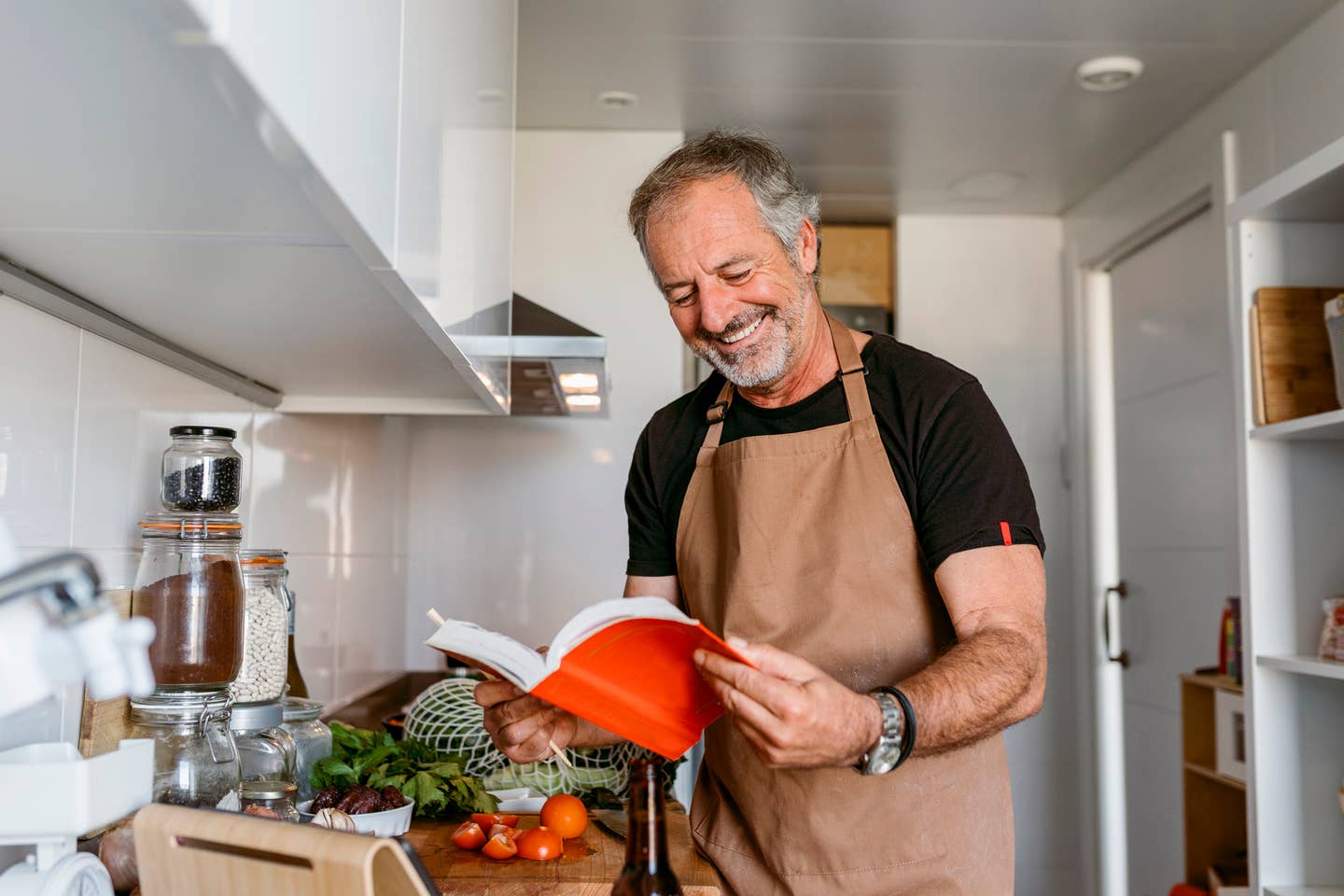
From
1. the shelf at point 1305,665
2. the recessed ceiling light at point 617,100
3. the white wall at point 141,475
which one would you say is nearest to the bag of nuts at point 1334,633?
the shelf at point 1305,665

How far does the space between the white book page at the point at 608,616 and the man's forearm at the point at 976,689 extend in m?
0.33

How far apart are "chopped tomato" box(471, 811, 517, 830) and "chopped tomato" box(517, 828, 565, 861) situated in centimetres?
9

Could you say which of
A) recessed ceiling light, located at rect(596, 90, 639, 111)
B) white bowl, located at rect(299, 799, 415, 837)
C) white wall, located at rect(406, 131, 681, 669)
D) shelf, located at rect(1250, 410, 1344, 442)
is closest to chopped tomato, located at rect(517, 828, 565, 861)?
white bowl, located at rect(299, 799, 415, 837)

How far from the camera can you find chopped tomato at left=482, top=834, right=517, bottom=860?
1399mm

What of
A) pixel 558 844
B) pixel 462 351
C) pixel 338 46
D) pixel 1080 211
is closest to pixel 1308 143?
pixel 1080 211

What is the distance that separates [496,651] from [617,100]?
229 cm

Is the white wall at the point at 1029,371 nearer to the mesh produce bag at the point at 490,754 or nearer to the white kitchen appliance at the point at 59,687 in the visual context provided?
the mesh produce bag at the point at 490,754

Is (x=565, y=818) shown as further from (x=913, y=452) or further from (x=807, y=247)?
(x=807, y=247)

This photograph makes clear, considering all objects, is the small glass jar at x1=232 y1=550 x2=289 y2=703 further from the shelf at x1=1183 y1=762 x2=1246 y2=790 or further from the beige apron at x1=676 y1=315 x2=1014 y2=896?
the shelf at x1=1183 y1=762 x2=1246 y2=790

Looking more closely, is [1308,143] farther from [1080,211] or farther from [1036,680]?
[1036,680]

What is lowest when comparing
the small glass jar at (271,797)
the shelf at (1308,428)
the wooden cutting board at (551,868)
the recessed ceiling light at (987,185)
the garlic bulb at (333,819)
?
the wooden cutting board at (551,868)

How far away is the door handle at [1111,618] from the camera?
3.67 m

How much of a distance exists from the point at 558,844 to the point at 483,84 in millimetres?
1046

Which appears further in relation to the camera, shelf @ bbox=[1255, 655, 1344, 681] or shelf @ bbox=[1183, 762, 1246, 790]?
shelf @ bbox=[1183, 762, 1246, 790]
